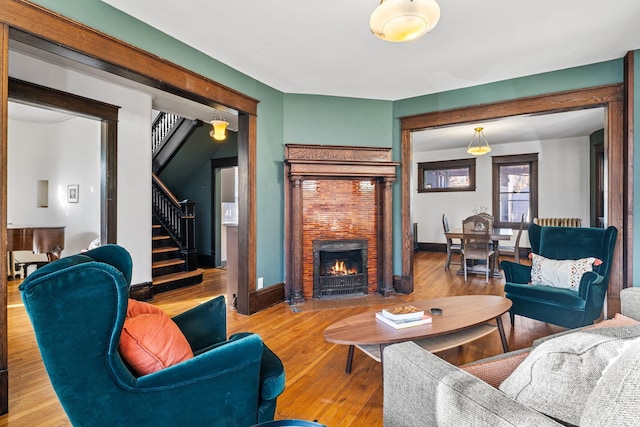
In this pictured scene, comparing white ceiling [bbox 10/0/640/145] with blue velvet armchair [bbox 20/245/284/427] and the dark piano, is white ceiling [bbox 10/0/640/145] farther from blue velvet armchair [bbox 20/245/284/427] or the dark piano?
the dark piano

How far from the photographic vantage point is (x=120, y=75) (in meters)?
2.66

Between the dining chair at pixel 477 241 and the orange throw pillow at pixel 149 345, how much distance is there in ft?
16.4

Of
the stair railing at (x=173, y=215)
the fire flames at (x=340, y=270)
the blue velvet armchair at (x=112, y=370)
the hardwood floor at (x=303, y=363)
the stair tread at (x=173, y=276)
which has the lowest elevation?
the hardwood floor at (x=303, y=363)

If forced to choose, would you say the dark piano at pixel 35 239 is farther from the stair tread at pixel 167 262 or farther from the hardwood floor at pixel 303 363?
the stair tread at pixel 167 262

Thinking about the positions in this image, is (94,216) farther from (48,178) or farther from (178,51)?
(178,51)

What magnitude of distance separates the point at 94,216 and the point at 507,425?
205 inches

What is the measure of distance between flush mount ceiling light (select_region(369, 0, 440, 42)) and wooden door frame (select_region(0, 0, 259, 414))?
1.85 metres

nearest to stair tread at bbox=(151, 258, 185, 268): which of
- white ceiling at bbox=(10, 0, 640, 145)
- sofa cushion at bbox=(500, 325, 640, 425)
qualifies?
white ceiling at bbox=(10, 0, 640, 145)

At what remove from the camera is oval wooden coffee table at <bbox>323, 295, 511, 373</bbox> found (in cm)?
205

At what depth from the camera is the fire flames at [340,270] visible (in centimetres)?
455

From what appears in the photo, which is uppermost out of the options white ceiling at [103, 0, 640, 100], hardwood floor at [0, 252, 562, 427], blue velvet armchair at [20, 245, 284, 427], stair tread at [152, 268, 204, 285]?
white ceiling at [103, 0, 640, 100]

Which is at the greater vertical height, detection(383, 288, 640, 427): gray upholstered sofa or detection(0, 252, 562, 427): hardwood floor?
detection(383, 288, 640, 427): gray upholstered sofa

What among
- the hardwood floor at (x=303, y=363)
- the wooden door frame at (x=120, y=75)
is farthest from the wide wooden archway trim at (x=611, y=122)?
Result: the wooden door frame at (x=120, y=75)

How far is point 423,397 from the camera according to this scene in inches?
41.2
